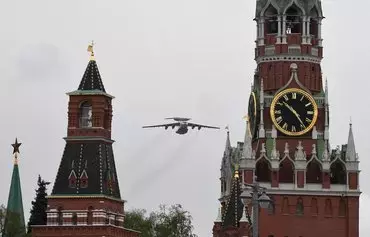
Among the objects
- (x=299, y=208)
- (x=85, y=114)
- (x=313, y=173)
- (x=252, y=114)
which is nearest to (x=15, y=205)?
(x=252, y=114)

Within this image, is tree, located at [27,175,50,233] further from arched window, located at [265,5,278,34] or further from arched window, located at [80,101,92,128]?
arched window, located at [265,5,278,34]

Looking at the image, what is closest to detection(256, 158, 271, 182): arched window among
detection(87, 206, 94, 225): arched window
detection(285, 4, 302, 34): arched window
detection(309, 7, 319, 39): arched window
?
detection(285, 4, 302, 34): arched window

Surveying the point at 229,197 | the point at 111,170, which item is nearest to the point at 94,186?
the point at 111,170

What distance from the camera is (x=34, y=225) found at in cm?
14288

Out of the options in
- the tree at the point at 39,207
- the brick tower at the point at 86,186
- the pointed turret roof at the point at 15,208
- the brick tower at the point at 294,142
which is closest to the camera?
the brick tower at the point at 86,186

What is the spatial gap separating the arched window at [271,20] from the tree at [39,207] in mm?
18906

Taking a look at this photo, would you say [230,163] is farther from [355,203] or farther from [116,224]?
[116,224]

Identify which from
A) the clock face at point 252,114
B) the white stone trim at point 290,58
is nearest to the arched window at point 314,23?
the white stone trim at point 290,58

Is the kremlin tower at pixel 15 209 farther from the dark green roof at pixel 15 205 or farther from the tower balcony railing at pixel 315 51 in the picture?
the tower balcony railing at pixel 315 51

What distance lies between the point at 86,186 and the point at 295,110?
25.8m

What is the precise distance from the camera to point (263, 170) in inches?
6284

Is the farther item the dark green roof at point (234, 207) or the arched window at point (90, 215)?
the dark green roof at point (234, 207)

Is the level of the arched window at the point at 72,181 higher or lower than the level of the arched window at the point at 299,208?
lower

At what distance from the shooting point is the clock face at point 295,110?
6324 inches
